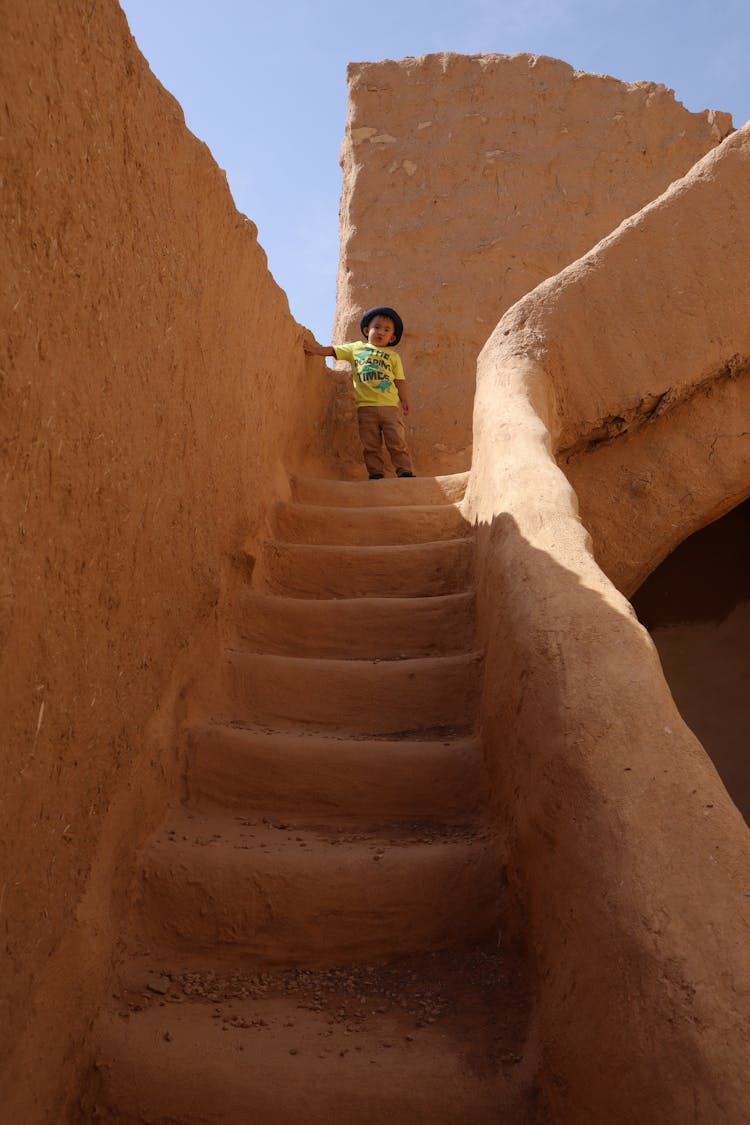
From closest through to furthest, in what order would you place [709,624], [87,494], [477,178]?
[87,494]
[709,624]
[477,178]

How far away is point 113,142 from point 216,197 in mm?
821

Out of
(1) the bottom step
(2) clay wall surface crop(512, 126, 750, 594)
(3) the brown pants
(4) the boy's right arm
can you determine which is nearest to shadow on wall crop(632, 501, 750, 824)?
(2) clay wall surface crop(512, 126, 750, 594)

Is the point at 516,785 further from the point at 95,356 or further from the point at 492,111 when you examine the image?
the point at 492,111

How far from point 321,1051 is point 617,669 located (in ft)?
2.94

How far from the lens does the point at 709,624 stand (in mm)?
4965

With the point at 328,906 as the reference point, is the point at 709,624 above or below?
above

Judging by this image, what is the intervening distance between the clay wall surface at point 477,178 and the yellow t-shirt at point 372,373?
0.62m

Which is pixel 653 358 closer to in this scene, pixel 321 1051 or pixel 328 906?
pixel 328 906

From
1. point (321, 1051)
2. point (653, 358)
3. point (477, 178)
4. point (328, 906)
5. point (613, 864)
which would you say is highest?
point (477, 178)

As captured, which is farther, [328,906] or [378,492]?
[378,492]

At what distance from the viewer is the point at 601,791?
1.58 m

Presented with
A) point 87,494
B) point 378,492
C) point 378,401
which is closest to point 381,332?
point 378,401

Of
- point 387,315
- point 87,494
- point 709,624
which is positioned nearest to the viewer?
point 87,494

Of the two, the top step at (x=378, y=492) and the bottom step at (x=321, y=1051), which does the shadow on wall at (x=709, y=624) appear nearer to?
the top step at (x=378, y=492)
